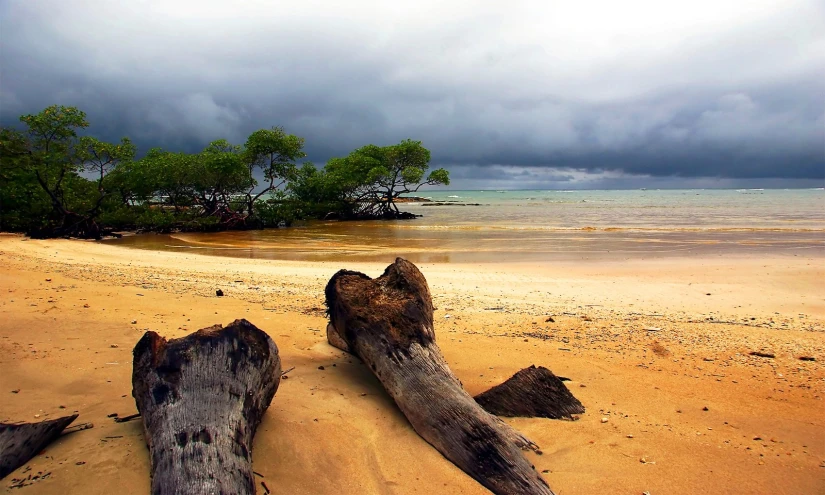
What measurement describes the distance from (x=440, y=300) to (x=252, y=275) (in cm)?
538

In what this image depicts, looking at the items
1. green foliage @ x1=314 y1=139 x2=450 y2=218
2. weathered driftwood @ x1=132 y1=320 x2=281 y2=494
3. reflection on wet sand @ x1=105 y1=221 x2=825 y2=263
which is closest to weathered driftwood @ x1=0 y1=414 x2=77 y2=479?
weathered driftwood @ x1=132 y1=320 x2=281 y2=494

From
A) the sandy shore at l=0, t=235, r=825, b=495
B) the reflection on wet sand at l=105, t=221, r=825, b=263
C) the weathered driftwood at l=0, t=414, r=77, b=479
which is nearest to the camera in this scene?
the weathered driftwood at l=0, t=414, r=77, b=479

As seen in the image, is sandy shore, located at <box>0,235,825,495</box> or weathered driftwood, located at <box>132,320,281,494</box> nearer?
weathered driftwood, located at <box>132,320,281,494</box>

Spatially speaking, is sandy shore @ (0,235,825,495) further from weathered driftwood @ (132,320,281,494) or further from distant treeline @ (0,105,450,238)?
distant treeline @ (0,105,450,238)

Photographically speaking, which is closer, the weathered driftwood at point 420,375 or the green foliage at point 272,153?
the weathered driftwood at point 420,375

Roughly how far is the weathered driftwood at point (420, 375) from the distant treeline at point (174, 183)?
76.2 feet

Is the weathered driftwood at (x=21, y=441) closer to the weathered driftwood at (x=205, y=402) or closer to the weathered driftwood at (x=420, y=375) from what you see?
the weathered driftwood at (x=205, y=402)

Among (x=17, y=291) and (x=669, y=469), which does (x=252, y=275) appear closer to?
(x=17, y=291)

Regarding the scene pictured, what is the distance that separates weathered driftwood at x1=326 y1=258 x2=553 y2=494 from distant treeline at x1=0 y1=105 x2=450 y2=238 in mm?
23220

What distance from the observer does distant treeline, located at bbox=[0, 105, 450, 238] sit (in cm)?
2202

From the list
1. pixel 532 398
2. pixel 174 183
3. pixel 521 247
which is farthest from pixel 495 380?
pixel 174 183

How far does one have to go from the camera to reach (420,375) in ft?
12.6

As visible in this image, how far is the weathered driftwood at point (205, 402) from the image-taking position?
8.43 ft

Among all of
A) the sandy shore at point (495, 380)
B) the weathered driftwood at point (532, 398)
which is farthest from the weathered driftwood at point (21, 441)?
the weathered driftwood at point (532, 398)
